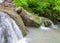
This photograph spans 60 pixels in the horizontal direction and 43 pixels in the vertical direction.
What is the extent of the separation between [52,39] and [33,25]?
3010mm

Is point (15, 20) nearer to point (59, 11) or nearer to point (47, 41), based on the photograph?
point (47, 41)

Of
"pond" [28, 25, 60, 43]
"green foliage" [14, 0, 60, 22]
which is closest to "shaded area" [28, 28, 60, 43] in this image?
"pond" [28, 25, 60, 43]

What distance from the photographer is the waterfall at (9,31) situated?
30.4 ft

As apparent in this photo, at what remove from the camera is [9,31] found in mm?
9609

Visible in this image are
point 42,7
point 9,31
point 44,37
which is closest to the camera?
point 9,31

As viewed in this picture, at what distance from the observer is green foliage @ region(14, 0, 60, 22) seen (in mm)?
18078

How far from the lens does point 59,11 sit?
18141mm

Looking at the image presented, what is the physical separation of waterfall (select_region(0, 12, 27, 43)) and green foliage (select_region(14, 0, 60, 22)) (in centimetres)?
757

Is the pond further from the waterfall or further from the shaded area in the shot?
the waterfall

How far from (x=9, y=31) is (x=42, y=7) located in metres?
9.14

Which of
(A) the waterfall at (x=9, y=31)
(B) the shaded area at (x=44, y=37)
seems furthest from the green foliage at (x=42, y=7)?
(A) the waterfall at (x=9, y=31)

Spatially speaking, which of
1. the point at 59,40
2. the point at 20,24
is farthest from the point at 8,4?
the point at 59,40

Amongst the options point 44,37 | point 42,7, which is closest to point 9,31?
point 44,37

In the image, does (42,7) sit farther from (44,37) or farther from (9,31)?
(9,31)
